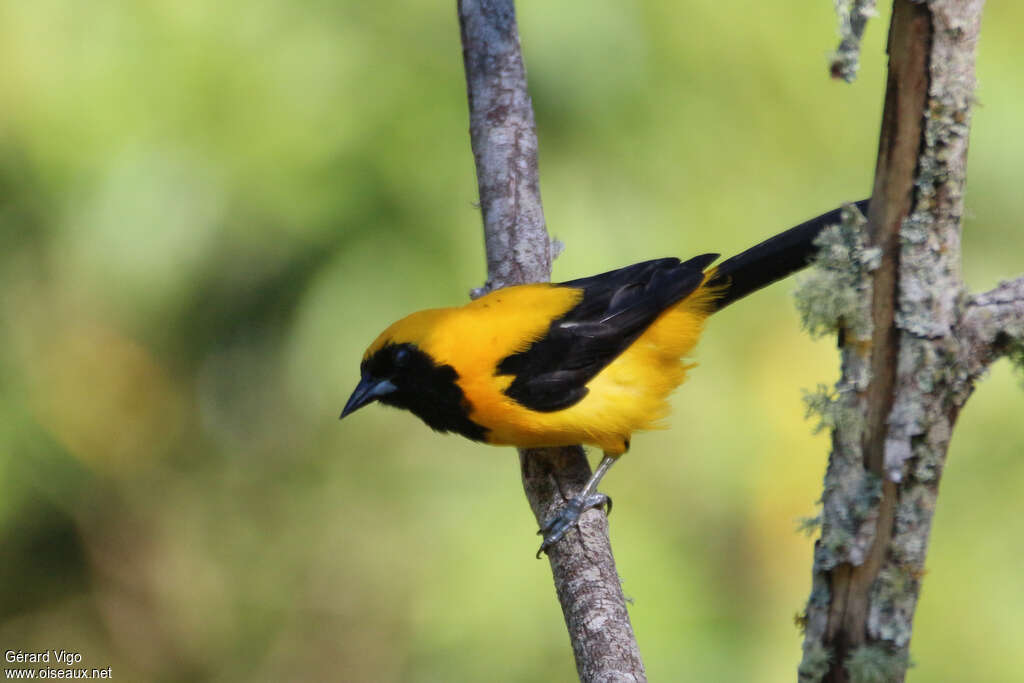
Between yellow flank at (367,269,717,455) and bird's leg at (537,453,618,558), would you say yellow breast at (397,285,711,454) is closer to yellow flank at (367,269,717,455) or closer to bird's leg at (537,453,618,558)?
yellow flank at (367,269,717,455)

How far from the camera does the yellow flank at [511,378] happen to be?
3.35 metres

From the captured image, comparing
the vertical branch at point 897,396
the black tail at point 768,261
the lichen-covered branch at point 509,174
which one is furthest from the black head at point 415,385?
the vertical branch at point 897,396

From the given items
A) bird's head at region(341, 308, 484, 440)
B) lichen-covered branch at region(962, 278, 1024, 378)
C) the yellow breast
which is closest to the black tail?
the yellow breast

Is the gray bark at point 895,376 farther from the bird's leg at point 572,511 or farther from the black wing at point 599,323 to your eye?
the black wing at point 599,323

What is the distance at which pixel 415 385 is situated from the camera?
3477mm

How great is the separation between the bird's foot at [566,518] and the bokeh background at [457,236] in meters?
0.26

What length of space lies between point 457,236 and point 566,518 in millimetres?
1232

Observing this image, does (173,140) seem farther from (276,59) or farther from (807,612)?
(807,612)

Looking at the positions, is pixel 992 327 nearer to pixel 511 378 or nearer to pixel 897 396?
pixel 897 396

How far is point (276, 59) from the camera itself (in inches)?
147

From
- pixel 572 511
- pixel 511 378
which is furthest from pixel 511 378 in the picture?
pixel 572 511

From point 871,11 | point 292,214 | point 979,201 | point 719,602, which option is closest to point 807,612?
Result: point 871,11

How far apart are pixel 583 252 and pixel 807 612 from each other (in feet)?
7.35

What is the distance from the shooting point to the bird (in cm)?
336
